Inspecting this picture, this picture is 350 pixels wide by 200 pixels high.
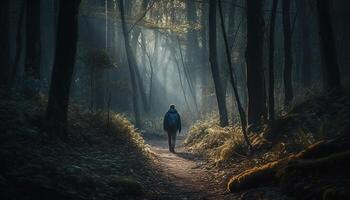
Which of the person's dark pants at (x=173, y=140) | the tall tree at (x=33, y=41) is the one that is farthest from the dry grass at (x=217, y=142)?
the tall tree at (x=33, y=41)

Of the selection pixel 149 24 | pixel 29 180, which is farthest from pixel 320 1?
pixel 149 24

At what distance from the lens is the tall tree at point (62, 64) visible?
11203 mm

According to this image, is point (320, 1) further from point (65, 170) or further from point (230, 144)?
point (65, 170)

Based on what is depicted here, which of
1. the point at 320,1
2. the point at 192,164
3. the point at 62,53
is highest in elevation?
the point at 320,1

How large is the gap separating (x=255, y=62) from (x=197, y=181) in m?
5.80

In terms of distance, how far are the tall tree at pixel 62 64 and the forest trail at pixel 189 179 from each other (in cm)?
Answer: 335

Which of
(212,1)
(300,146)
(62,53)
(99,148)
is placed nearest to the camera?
(300,146)

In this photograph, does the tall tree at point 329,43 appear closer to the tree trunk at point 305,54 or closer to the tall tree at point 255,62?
the tall tree at point 255,62

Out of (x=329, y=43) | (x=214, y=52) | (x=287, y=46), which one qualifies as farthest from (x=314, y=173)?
(x=214, y=52)

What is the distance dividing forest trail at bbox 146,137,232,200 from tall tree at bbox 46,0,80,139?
335cm

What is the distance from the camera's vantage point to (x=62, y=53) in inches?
442

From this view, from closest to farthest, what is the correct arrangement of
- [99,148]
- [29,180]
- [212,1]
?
[29,180] → [99,148] → [212,1]

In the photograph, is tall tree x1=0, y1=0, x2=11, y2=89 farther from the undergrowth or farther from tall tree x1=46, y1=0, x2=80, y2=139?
tall tree x1=46, y1=0, x2=80, y2=139

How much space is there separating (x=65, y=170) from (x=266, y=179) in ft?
13.4
